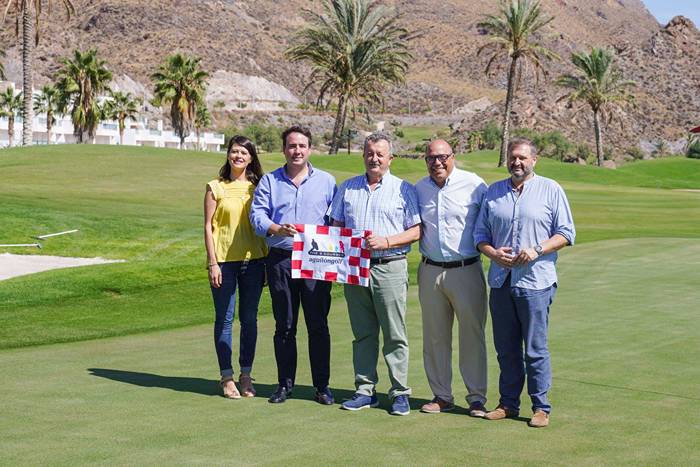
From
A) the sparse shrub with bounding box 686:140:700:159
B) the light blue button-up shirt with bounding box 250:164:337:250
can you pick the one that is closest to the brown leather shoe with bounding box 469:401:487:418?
the light blue button-up shirt with bounding box 250:164:337:250

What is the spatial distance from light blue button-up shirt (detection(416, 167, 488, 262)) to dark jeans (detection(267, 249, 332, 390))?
1016 mm

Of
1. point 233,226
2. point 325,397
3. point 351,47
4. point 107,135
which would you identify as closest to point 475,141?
point 107,135

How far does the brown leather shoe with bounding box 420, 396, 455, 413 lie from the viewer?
8.13 meters

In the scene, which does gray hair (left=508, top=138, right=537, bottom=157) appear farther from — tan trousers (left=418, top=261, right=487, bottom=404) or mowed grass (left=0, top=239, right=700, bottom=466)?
mowed grass (left=0, top=239, right=700, bottom=466)

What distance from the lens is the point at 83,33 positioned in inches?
7313

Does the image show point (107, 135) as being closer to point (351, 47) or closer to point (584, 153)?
point (584, 153)

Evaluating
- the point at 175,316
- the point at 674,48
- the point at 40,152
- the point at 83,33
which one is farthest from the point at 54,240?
the point at 83,33

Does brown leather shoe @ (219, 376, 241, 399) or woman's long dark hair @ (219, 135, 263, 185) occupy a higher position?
woman's long dark hair @ (219, 135, 263, 185)

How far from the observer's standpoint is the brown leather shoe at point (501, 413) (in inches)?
311

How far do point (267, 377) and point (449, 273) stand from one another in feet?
7.52

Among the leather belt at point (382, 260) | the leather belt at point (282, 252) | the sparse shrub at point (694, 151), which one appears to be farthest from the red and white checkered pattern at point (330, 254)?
the sparse shrub at point (694, 151)

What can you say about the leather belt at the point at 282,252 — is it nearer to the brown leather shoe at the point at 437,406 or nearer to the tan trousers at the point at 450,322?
the tan trousers at the point at 450,322

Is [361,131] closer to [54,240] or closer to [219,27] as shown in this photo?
[219,27]

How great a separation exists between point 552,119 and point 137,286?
122 metres
